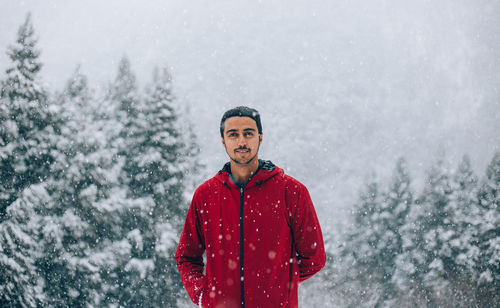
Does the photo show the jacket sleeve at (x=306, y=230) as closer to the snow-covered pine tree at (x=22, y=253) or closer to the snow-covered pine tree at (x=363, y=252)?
the snow-covered pine tree at (x=22, y=253)

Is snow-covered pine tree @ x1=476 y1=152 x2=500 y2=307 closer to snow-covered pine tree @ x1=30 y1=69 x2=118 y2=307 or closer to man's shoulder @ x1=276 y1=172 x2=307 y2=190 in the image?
snow-covered pine tree @ x1=30 y1=69 x2=118 y2=307

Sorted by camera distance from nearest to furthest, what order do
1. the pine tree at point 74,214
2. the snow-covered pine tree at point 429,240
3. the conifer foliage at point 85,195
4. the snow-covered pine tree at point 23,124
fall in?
the conifer foliage at point 85,195 → the snow-covered pine tree at point 23,124 → the pine tree at point 74,214 → the snow-covered pine tree at point 429,240

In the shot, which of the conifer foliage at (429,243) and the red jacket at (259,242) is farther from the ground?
the conifer foliage at (429,243)

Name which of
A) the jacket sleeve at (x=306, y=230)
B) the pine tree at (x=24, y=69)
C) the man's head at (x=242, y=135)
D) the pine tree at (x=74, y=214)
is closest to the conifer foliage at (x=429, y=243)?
the pine tree at (x=74, y=214)

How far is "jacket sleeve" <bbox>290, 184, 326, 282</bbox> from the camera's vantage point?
2.21m

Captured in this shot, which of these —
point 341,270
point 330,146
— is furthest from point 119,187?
point 330,146

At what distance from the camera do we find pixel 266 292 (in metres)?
2.21

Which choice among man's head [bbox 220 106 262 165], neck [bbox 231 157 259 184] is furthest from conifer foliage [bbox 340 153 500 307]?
man's head [bbox 220 106 262 165]

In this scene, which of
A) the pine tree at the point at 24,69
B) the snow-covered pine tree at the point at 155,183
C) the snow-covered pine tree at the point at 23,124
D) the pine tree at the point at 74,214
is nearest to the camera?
the snow-covered pine tree at the point at 23,124

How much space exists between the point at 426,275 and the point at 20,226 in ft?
69.5

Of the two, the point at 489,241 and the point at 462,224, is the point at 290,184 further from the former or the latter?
the point at 462,224

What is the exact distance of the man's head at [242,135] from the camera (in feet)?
7.36

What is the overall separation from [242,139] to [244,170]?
0.21 metres

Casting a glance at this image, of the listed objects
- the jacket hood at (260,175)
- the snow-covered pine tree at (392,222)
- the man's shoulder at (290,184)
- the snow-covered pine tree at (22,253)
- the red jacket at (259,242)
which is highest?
the snow-covered pine tree at (392,222)
